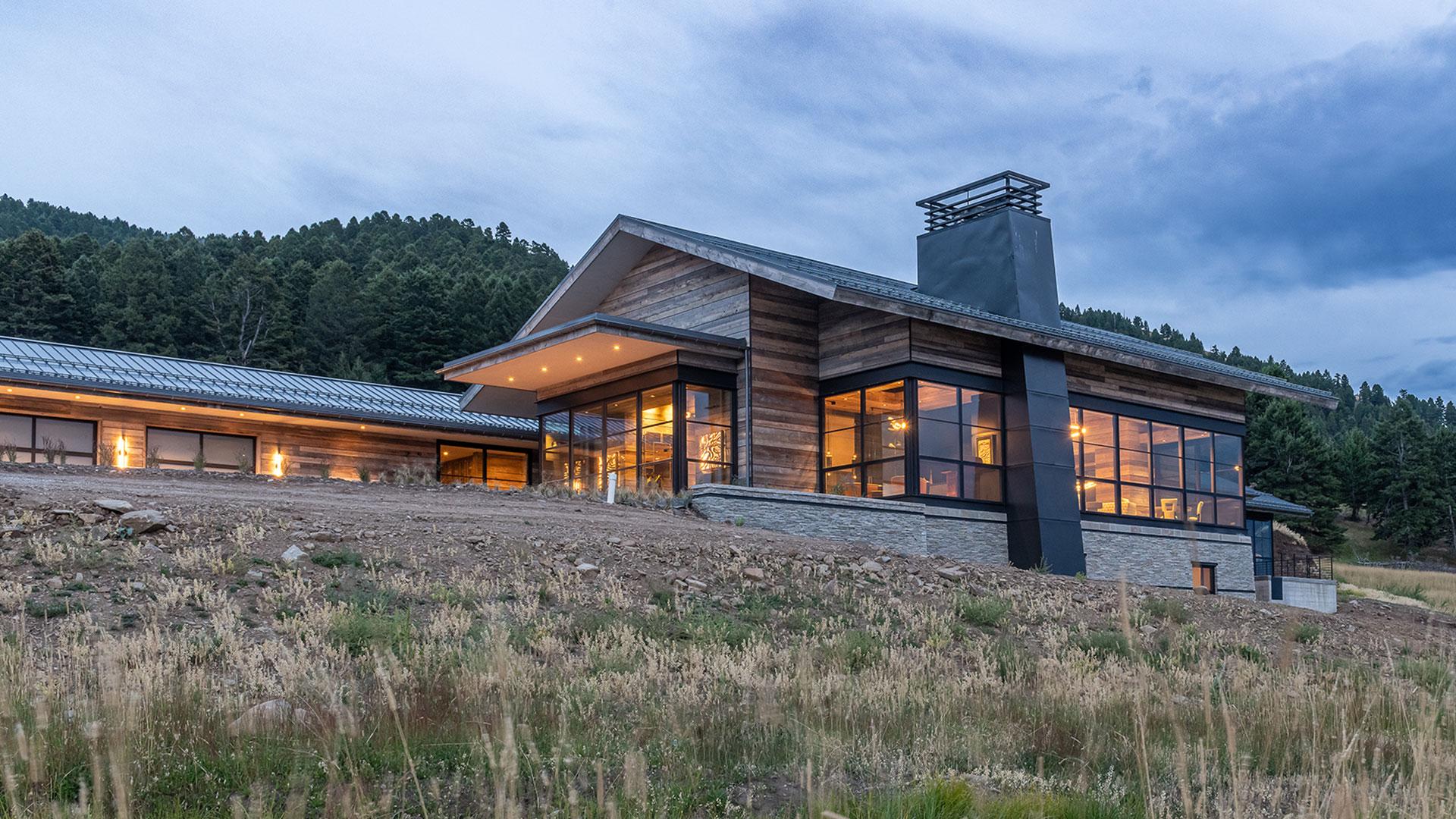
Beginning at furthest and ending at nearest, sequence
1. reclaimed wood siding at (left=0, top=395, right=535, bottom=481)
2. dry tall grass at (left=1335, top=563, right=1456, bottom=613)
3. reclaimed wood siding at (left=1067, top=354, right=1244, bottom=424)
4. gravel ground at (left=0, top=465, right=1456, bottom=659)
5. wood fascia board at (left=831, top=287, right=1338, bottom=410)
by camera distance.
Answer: dry tall grass at (left=1335, top=563, right=1456, bottom=613) → reclaimed wood siding at (left=0, top=395, right=535, bottom=481) → reclaimed wood siding at (left=1067, top=354, right=1244, bottom=424) → wood fascia board at (left=831, top=287, right=1338, bottom=410) → gravel ground at (left=0, top=465, right=1456, bottom=659)

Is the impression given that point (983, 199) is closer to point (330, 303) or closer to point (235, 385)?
point (235, 385)

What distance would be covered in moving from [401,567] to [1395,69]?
3967 centimetres

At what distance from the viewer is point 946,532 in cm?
2048

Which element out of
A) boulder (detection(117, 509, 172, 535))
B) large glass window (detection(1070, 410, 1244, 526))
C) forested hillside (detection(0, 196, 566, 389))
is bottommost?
boulder (detection(117, 509, 172, 535))

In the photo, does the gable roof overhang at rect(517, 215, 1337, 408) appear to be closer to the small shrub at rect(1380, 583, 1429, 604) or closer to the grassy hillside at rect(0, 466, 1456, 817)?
the grassy hillside at rect(0, 466, 1456, 817)

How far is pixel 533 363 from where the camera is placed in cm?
2295

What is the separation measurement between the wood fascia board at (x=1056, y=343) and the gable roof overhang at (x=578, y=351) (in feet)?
9.45

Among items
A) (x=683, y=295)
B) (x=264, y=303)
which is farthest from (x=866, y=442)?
(x=264, y=303)

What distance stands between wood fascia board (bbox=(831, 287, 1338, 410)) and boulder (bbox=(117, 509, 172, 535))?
34.8ft

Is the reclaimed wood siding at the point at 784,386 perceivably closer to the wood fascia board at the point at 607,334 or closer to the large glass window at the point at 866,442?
the large glass window at the point at 866,442

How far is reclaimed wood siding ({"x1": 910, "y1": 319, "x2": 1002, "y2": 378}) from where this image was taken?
20344 millimetres

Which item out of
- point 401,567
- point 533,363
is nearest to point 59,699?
point 401,567

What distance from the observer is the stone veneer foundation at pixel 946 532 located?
18766 millimetres

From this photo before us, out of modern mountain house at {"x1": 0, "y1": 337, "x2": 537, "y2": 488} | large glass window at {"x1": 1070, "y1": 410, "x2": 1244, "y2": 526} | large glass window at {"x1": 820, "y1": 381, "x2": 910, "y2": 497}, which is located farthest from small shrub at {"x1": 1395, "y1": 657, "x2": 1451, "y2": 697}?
modern mountain house at {"x1": 0, "y1": 337, "x2": 537, "y2": 488}
